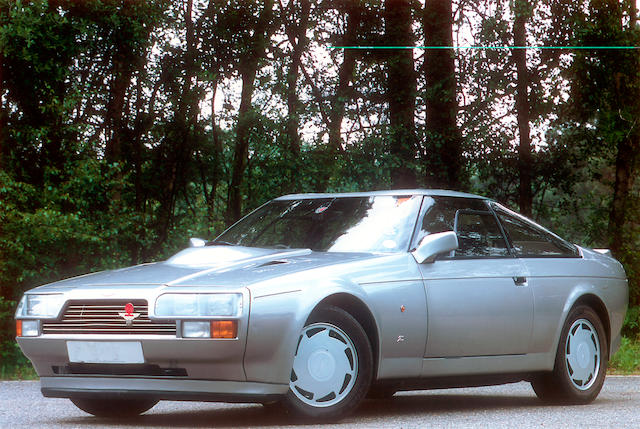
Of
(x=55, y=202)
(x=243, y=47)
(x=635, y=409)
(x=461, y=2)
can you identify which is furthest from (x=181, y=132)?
(x=635, y=409)

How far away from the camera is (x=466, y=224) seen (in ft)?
26.4

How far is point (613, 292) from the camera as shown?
9094 millimetres

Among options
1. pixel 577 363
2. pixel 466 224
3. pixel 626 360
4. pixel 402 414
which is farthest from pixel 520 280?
pixel 626 360

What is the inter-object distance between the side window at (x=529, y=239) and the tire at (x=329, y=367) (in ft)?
6.88

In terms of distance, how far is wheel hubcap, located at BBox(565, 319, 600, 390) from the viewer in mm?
8516

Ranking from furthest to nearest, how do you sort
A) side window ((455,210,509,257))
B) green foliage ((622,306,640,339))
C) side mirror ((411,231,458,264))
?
green foliage ((622,306,640,339)), side window ((455,210,509,257)), side mirror ((411,231,458,264))

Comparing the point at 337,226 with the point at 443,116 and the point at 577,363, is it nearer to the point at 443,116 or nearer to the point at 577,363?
the point at 577,363

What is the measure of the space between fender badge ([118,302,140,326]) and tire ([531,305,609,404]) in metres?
3.50

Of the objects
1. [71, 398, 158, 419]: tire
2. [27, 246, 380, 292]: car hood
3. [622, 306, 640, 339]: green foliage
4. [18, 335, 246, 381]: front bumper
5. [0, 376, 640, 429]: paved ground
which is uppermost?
[27, 246, 380, 292]: car hood

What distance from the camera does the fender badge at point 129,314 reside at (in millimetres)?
6242

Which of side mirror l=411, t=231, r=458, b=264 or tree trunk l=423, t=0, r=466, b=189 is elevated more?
tree trunk l=423, t=0, r=466, b=189

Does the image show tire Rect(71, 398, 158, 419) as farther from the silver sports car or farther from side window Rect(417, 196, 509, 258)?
side window Rect(417, 196, 509, 258)

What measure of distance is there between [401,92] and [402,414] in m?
10.3

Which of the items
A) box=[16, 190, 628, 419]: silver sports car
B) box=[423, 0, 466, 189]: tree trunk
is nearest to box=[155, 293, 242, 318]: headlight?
box=[16, 190, 628, 419]: silver sports car
